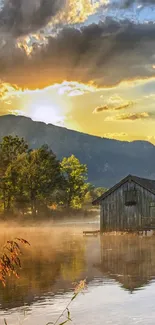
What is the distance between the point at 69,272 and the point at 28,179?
2514 inches

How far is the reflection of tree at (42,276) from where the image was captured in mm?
18578

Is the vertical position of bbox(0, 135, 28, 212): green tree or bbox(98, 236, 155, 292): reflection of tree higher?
bbox(0, 135, 28, 212): green tree

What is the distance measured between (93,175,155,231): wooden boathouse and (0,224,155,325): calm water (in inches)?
1052

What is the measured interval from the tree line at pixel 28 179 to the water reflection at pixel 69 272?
162ft

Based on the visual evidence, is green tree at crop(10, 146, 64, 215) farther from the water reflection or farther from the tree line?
the water reflection

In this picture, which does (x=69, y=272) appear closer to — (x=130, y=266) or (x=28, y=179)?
(x=130, y=266)

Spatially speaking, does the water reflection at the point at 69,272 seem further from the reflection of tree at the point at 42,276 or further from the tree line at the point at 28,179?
the tree line at the point at 28,179

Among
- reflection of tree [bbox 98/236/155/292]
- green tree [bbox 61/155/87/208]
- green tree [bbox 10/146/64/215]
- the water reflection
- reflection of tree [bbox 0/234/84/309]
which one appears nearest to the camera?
reflection of tree [bbox 0/234/84/309]

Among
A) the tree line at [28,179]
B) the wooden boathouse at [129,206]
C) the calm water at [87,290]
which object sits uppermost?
the tree line at [28,179]

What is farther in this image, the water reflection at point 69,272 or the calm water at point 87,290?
the water reflection at point 69,272

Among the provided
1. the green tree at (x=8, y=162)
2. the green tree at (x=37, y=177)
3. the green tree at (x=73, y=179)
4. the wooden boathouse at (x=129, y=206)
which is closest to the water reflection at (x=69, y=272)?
the wooden boathouse at (x=129, y=206)

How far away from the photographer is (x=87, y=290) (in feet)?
64.2

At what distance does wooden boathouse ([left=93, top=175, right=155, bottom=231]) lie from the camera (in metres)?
60.0

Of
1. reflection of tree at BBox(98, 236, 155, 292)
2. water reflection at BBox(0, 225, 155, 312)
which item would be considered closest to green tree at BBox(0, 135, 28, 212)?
water reflection at BBox(0, 225, 155, 312)
